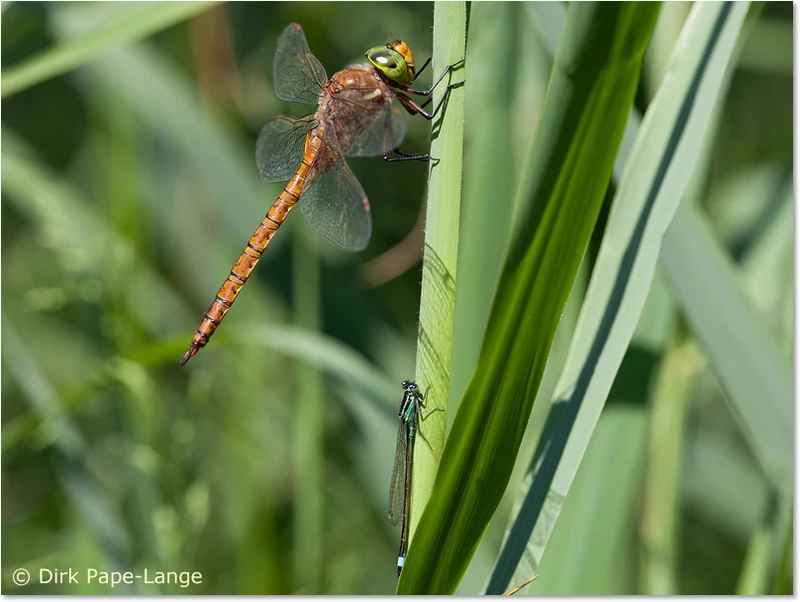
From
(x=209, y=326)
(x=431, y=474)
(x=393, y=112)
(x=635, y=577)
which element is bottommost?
(x=431, y=474)

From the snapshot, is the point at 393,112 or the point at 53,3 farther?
the point at 53,3

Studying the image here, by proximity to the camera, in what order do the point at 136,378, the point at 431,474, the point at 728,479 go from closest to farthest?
the point at 431,474
the point at 136,378
the point at 728,479

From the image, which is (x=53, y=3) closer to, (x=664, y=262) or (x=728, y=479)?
(x=664, y=262)

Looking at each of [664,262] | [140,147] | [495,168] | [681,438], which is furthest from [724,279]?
[140,147]

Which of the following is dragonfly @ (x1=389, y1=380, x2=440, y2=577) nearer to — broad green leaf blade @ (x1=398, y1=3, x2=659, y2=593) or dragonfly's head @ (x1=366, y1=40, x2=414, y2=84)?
broad green leaf blade @ (x1=398, y1=3, x2=659, y2=593)

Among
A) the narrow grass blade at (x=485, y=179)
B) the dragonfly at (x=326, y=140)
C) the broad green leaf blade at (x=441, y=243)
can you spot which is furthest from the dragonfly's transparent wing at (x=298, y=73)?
the broad green leaf blade at (x=441, y=243)

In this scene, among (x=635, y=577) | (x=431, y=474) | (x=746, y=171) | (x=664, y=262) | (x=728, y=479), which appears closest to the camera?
(x=431, y=474)

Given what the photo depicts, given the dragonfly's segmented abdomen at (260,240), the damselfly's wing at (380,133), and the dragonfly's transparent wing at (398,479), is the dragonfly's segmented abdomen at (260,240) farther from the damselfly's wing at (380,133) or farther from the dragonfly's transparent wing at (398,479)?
the dragonfly's transparent wing at (398,479)

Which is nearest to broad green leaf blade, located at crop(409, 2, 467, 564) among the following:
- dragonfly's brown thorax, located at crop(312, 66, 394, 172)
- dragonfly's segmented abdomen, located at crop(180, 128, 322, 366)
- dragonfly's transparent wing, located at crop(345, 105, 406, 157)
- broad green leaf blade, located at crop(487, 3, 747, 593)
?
broad green leaf blade, located at crop(487, 3, 747, 593)
